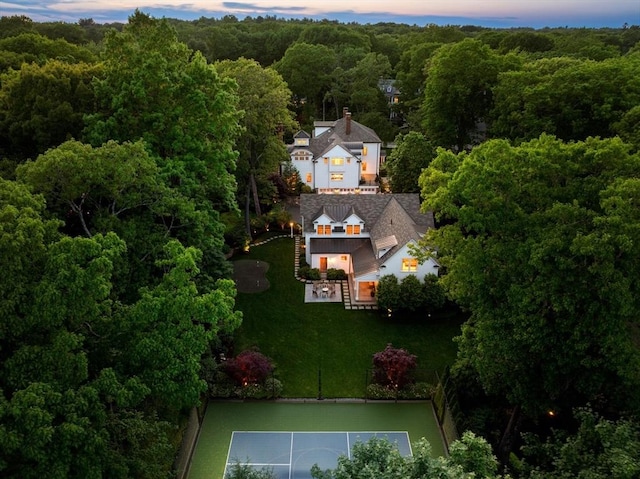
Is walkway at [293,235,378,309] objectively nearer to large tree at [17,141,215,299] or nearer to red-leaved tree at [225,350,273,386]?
red-leaved tree at [225,350,273,386]

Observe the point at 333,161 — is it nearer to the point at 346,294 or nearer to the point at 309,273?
the point at 309,273

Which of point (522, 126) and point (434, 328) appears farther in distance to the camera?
point (522, 126)

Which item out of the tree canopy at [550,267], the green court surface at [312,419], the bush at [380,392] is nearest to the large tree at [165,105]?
the green court surface at [312,419]

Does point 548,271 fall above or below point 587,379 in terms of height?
above

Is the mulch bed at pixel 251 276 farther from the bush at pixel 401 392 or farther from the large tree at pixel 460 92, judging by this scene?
the large tree at pixel 460 92

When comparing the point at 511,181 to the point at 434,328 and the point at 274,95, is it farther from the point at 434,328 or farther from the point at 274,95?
the point at 274,95

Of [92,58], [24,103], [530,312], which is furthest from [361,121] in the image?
Result: [530,312]

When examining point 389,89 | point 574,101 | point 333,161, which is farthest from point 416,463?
point 389,89
